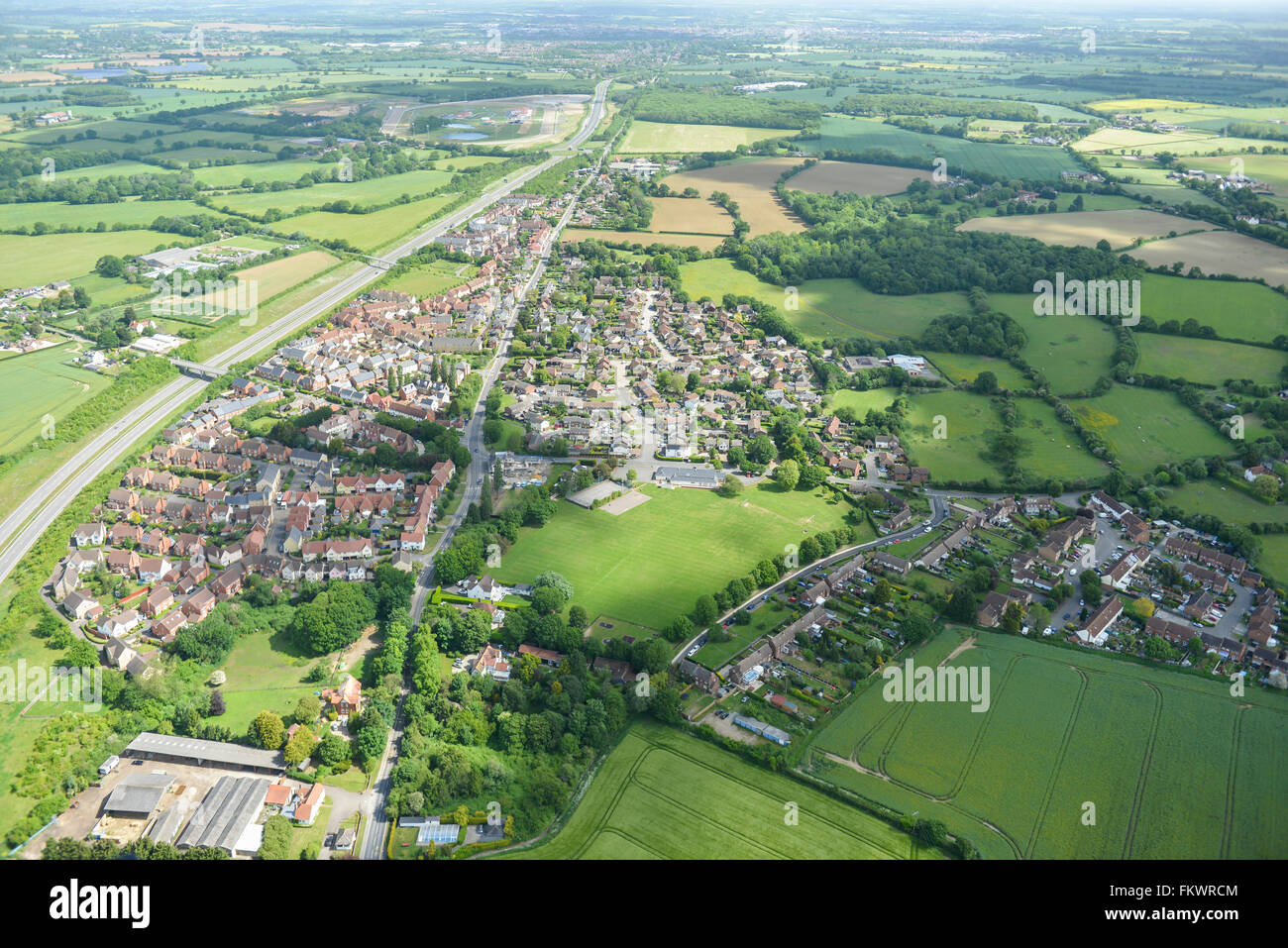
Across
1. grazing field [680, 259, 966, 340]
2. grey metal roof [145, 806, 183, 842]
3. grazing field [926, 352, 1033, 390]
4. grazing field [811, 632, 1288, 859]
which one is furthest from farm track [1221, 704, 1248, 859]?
grazing field [680, 259, 966, 340]

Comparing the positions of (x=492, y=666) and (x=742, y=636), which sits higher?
(x=742, y=636)

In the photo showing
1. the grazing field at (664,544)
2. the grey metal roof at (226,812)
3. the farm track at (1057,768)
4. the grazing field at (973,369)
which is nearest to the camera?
the grey metal roof at (226,812)

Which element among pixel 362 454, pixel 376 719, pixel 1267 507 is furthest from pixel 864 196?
pixel 376 719

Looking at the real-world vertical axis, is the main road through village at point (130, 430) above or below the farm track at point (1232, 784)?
above

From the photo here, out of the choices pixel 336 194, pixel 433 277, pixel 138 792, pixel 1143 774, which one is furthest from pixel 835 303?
pixel 336 194

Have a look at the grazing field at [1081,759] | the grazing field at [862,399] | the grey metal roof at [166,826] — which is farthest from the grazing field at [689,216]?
the grey metal roof at [166,826]

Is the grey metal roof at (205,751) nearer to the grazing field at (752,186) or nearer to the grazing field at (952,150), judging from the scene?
the grazing field at (752,186)

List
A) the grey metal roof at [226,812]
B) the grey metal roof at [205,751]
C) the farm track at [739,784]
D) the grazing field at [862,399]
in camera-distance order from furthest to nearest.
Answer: the grazing field at [862,399], the grey metal roof at [205,751], the farm track at [739,784], the grey metal roof at [226,812]

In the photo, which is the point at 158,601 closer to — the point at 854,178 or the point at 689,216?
the point at 689,216
